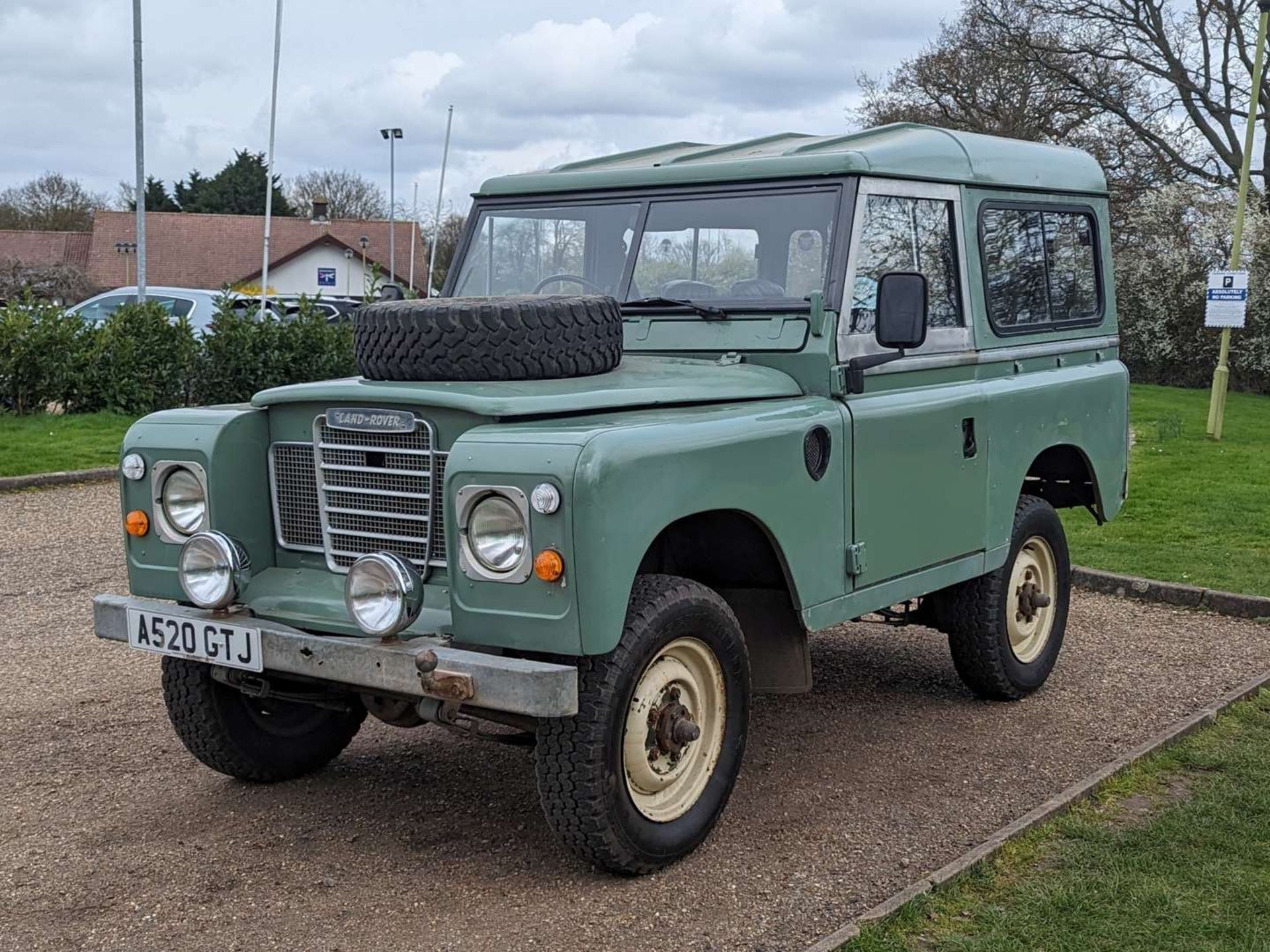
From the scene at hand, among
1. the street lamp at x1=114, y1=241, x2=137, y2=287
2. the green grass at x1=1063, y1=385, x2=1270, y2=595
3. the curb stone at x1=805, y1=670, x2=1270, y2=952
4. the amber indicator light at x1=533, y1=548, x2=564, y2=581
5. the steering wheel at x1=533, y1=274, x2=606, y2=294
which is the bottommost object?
the curb stone at x1=805, y1=670, x2=1270, y2=952

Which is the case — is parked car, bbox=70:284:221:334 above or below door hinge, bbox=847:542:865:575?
above

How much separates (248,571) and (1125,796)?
321 centimetres

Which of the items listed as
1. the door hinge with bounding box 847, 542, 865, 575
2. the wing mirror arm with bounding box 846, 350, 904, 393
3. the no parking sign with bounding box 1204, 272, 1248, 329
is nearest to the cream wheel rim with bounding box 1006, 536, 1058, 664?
the door hinge with bounding box 847, 542, 865, 575

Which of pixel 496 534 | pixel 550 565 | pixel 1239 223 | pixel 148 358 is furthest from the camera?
pixel 1239 223

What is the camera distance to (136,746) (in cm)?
589

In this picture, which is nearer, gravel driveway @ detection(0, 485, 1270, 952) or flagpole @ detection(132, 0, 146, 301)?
gravel driveway @ detection(0, 485, 1270, 952)

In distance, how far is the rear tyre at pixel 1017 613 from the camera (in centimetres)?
629

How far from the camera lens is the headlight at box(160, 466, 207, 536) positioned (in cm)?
479

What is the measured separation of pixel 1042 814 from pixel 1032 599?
1.89m

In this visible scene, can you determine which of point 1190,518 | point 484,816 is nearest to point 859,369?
point 484,816

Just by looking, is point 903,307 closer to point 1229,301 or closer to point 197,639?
point 197,639

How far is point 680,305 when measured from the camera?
5457 mm

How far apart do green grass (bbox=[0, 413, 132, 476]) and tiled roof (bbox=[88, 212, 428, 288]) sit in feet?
141

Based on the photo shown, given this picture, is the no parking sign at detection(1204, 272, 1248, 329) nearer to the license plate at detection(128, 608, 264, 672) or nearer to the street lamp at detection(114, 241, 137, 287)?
the license plate at detection(128, 608, 264, 672)
